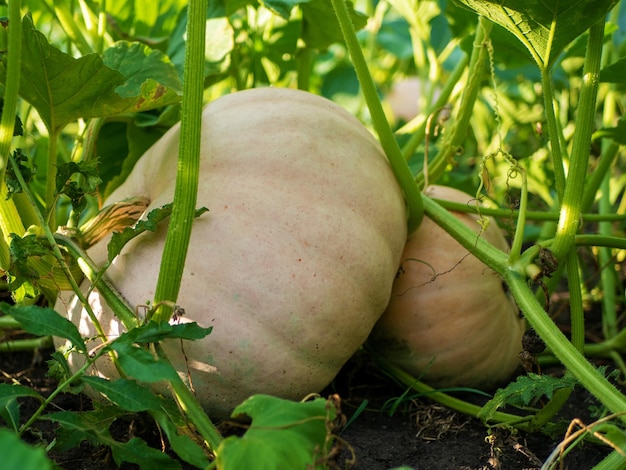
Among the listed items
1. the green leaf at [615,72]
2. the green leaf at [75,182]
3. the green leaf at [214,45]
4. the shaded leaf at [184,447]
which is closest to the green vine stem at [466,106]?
the green leaf at [615,72]

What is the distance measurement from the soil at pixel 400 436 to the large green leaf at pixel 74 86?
16.4 inches

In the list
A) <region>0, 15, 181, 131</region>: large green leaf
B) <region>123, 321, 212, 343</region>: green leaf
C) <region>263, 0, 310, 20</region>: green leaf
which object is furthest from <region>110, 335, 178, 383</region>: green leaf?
<region>263, 0, 310, 20</region>: green leaf

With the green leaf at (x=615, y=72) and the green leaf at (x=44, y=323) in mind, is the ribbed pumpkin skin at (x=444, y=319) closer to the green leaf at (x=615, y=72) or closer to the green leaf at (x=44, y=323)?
the green leaf at (x=615, y=72)

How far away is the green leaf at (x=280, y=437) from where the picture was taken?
73cm

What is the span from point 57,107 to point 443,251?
2.37 ft

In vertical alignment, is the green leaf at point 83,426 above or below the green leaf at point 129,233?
below

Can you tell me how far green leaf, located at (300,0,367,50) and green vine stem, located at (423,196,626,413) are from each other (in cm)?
50

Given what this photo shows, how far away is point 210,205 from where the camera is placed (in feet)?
3.87

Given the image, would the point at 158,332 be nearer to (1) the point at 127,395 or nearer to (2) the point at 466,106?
(1) the point at 127,395

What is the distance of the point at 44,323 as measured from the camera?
0.88 m

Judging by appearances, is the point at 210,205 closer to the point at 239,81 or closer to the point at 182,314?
the point at 182,314

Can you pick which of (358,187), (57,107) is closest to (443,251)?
(358,187)

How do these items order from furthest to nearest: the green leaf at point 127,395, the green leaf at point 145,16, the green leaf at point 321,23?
the green leaf at point 145,16, the green leaf at point 321,23, the green leaf at point 127,395

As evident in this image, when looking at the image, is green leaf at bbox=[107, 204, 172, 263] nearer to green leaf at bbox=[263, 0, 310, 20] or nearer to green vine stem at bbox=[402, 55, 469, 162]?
green leaf at bbox=[263, 0, 310, 20]
